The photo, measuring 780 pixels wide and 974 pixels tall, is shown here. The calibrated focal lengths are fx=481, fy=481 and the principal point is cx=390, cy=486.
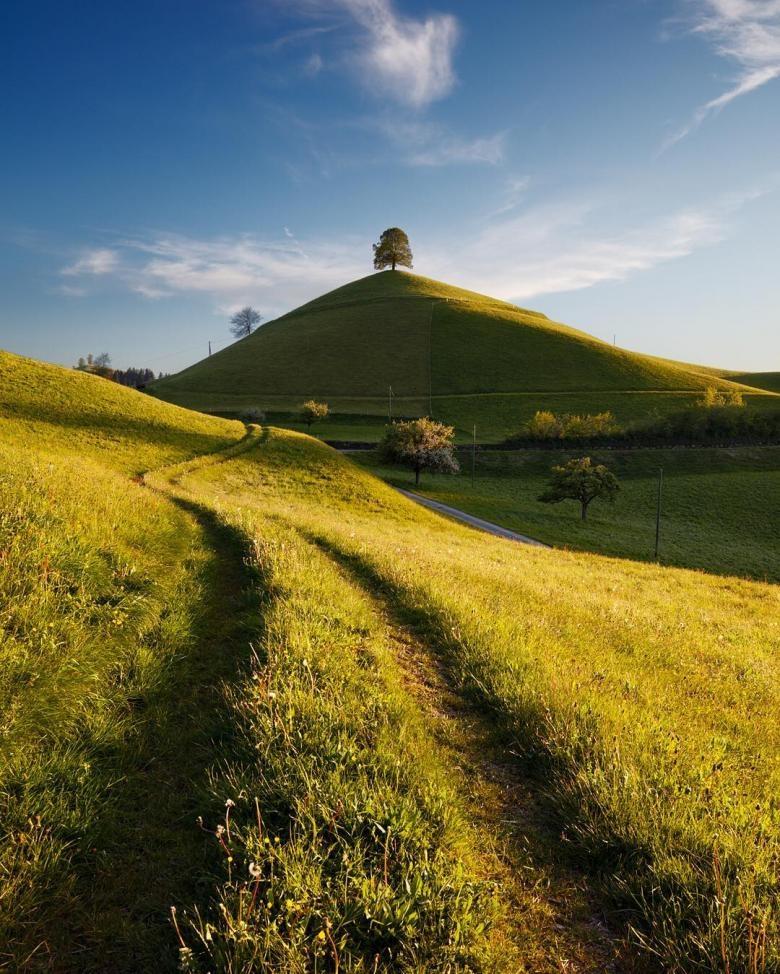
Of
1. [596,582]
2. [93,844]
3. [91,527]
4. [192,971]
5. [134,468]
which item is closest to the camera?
[192,971]

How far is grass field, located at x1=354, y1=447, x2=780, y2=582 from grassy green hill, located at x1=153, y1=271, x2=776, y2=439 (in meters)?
21.8

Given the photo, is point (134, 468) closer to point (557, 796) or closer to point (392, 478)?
point (557, 796)

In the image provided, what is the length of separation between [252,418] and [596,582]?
89.5 metres

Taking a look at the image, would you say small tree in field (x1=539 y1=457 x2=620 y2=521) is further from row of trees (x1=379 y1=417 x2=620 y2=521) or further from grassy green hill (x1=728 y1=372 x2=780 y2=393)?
grassy green hill (x1=728 y1=372 x2=780 y2=393)

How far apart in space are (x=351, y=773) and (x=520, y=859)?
147 cm

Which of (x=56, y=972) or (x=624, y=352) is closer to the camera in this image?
(x=56, y=972)

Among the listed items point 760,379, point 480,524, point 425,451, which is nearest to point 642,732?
point 480,524

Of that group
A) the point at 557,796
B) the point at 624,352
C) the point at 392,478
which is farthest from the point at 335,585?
the point at 624,352

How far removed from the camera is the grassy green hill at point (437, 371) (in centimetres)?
11150

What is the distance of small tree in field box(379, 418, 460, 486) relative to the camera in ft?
208

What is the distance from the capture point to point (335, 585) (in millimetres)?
8992

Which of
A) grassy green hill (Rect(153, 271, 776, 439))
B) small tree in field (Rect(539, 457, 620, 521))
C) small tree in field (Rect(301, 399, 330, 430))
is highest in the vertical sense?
grassy green hill (Rect(153, 271, 776, 439))

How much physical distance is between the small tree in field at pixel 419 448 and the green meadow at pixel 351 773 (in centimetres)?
5354

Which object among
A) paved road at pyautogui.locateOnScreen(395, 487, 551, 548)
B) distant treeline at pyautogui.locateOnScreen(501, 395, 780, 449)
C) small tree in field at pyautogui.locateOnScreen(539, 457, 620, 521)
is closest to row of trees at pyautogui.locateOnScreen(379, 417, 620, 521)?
small tree in field at pyautogui.locateOnScreen(539, 457, 620, 521)
